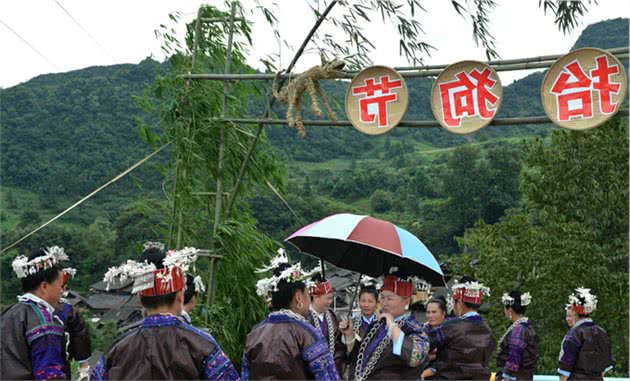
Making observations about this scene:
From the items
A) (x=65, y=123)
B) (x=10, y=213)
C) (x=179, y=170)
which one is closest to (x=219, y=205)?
(x=179, y=170)

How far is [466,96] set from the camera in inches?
225

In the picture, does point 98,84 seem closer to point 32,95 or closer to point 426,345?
point 32,95

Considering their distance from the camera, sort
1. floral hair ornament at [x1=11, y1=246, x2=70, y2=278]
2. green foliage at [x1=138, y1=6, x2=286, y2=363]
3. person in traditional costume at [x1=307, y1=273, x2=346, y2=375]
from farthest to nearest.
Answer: green foliage at [x1=138, y1=6, x2=286, y2=363] → person in traditional costume at [x1=307, y1=273, x2=346, y2=375] → floral hair ornament at [x1=11, y1=246, x2=70, y2=278]

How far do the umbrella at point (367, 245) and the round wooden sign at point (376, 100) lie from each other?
1.03m

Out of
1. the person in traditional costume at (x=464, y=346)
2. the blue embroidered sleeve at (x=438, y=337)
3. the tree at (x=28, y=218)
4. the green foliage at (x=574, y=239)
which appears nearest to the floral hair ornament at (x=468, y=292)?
the person in traditional costume at (x=464, y=346)

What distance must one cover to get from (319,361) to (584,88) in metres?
2.94

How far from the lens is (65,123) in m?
33.5

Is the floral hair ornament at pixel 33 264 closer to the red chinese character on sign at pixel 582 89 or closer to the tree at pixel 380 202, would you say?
the red chinese character on sign at pixel 582 89

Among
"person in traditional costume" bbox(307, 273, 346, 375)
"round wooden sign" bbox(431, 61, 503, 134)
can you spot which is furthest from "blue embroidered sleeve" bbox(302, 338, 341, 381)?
"round wooden sign" bbox(431, 61, 503, 134)

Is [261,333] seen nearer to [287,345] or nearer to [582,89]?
[287,345]

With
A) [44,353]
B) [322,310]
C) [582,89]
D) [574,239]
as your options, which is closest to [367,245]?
[322,310]

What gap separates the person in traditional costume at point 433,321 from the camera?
6.09m

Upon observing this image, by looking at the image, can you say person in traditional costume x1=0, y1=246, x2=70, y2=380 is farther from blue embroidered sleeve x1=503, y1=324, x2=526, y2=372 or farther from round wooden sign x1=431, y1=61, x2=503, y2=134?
blue embroidered sleeve x1=503, y1=324, x2=526, y2=372

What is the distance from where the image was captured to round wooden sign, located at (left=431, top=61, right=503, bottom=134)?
5.62m
